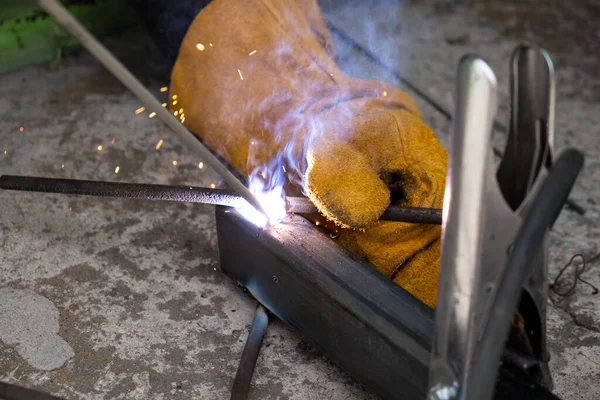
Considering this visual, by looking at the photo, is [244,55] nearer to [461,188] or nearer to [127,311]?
[127,311]

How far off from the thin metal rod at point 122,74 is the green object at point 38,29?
1.84 meters

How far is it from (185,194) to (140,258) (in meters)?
0.40

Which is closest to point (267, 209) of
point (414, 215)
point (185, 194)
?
point (185, 194)

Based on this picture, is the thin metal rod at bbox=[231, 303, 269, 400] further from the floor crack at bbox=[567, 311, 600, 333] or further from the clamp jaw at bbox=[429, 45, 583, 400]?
the floor crack at bbox=[567, 311, 600, 333]

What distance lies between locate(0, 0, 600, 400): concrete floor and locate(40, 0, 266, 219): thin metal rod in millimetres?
454

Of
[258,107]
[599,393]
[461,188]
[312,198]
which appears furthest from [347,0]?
[461,188]

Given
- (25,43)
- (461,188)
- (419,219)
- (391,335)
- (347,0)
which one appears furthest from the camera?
(347,0)

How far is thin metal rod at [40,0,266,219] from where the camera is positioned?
4.23 ft

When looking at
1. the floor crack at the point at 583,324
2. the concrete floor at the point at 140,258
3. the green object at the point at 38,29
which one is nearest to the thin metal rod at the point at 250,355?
the concrete floor at the point at 140,258

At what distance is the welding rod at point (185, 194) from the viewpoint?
1839mm

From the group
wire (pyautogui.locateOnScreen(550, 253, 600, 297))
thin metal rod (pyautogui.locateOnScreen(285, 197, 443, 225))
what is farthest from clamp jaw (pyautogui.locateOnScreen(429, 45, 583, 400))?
wire (pyautogui.locateOnScreen(550, 253, 600, 297))

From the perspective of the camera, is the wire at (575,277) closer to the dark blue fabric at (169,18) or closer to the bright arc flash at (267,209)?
the bright arc flash at (267,209)

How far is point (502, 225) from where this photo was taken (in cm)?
133

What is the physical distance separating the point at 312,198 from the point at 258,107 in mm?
453
